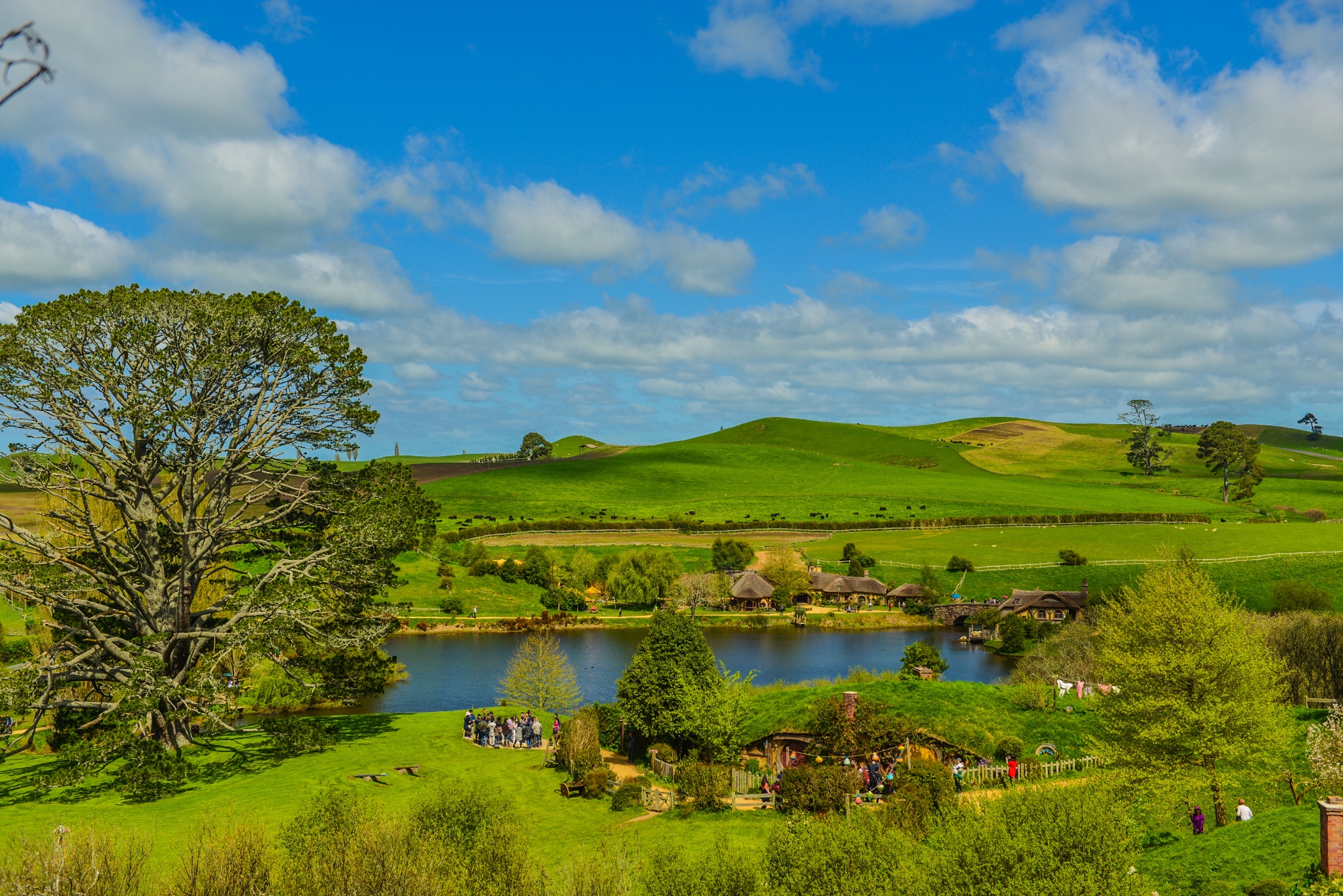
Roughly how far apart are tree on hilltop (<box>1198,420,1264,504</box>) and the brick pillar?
15608 cm

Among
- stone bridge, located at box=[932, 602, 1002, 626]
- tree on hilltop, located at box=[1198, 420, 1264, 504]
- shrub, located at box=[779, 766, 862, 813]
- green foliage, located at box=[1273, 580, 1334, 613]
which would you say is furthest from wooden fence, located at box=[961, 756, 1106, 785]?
tree on hilltop, located at box=[1198, 420, 1264, 504]

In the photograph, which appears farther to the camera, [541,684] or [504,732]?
[541,684]

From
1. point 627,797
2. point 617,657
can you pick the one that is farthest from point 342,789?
point 617,657

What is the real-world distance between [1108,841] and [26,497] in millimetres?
71879

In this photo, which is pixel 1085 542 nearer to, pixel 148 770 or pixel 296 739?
pixel 296 739

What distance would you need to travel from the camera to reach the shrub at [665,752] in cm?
3950

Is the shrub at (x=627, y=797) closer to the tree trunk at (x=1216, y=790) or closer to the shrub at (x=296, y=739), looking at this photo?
the shrub at (x=296, y=739)

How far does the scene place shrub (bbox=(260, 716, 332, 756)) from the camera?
120 ft

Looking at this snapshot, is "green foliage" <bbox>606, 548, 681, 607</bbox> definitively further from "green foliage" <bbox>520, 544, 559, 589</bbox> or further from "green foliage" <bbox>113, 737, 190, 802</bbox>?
"green foliage" <bbox>113, 737, 190, 802</bbox>

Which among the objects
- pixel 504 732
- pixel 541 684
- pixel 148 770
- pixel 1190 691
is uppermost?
pixel 1190 691

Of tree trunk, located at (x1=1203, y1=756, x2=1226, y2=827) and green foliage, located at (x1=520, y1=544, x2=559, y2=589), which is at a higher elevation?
green foliage, located at (x1=520, y1=544, x2=559, y2=589)

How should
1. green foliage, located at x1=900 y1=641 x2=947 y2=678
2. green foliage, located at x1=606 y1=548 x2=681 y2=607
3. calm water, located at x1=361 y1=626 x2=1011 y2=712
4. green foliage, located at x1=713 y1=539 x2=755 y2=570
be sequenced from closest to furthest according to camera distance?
calm water, located at x1=361 y1=626 x2=1011 y2=712 < green foliage, located at x1=900 y1=641 x2=947 y2=678 < green foliage, located at x1=606 y1=548 x2=681 y2=607 < green foliage, located at x1=713 y1=539 x2=755 y2=570

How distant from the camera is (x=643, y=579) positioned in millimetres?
110375

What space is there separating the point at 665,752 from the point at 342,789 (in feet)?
44.7
